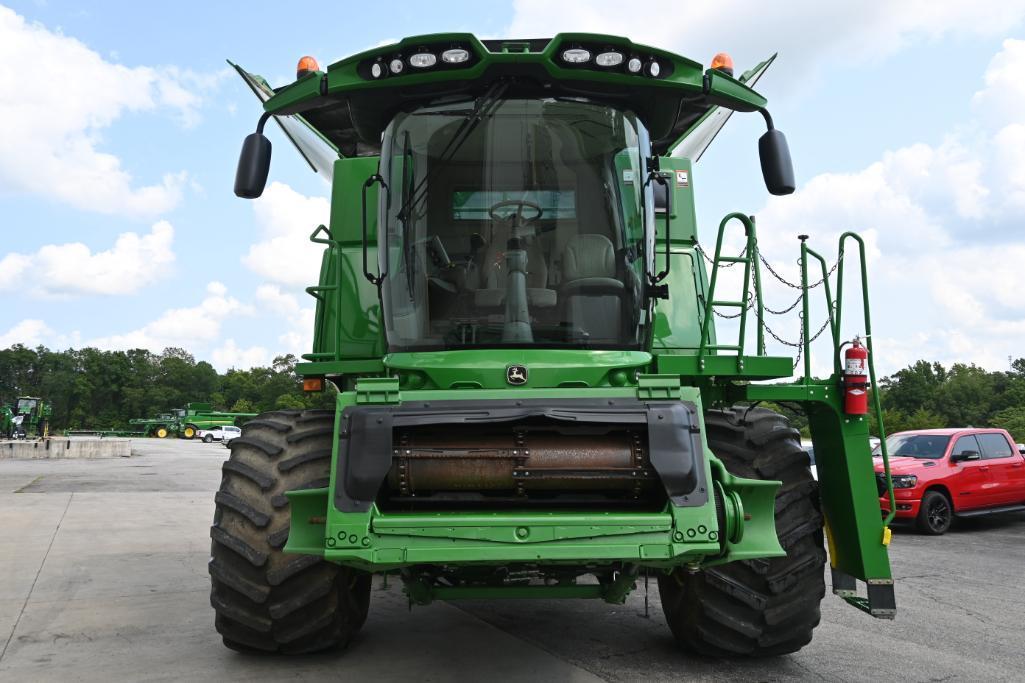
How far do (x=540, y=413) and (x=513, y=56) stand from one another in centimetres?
190

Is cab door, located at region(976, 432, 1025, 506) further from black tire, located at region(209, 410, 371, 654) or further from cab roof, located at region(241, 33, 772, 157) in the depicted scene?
black tire, located at region(209, 410, 371, 654)

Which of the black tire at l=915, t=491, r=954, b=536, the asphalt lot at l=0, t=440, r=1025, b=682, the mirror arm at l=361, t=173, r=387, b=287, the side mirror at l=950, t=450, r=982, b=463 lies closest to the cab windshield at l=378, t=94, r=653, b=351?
the mirror arm at l=361, t=173, r=387, b=287

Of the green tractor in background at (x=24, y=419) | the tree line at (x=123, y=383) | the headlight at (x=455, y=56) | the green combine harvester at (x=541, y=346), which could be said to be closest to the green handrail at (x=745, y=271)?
the green combine harvester at (x=541, y=346)

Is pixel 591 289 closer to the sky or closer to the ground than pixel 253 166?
closer to the ground

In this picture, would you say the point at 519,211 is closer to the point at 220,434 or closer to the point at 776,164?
the point at 776,164

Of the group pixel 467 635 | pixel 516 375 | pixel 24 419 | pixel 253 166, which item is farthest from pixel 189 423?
pixel 516 375

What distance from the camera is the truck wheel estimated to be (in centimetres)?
472

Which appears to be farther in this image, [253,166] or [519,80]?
[253,166]

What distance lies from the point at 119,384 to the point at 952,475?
140 m

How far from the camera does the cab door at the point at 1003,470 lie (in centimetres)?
1380

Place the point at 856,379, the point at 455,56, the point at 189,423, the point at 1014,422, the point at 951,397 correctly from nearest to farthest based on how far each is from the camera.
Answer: the point at 455,56, the point at 856,379, the point at 1014,422, the point at 951,397, the point at 189,423

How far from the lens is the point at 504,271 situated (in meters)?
4.80

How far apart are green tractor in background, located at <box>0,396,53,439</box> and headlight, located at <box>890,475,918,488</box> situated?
154 feet

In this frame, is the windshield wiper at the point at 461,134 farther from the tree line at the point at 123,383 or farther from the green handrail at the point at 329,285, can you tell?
the tree line at the point at 123,383
